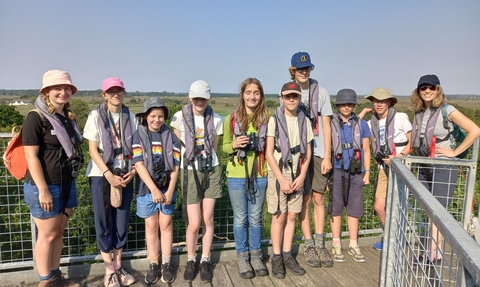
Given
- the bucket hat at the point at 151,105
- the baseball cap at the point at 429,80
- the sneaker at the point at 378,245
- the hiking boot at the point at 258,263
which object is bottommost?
the sneaker at the point at 378,245

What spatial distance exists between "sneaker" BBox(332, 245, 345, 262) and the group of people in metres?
0.02

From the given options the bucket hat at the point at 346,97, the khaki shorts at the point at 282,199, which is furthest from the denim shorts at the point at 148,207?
the bucket hat at the point at 346,97

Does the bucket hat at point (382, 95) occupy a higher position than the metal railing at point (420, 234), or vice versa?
the bucket hat at point (382, 95)

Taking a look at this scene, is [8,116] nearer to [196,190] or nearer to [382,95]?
[196,190]

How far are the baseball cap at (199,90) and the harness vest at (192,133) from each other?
18cm

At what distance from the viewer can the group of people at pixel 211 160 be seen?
10.6ft

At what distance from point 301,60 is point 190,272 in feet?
8.69

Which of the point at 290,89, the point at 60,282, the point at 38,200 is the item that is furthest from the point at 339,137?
the point at 60,282

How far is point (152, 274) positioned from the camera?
12.2ft

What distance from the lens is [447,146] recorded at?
3910 millimetres

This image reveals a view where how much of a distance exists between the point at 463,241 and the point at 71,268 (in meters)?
3.83

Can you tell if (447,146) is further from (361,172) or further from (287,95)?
(287,95)

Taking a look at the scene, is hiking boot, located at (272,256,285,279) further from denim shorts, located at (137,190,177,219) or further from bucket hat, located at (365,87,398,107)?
bucket hat, located at (365,87,398,107)

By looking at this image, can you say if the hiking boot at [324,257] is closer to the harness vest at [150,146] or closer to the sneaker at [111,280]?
the harness vest at [150,146]
